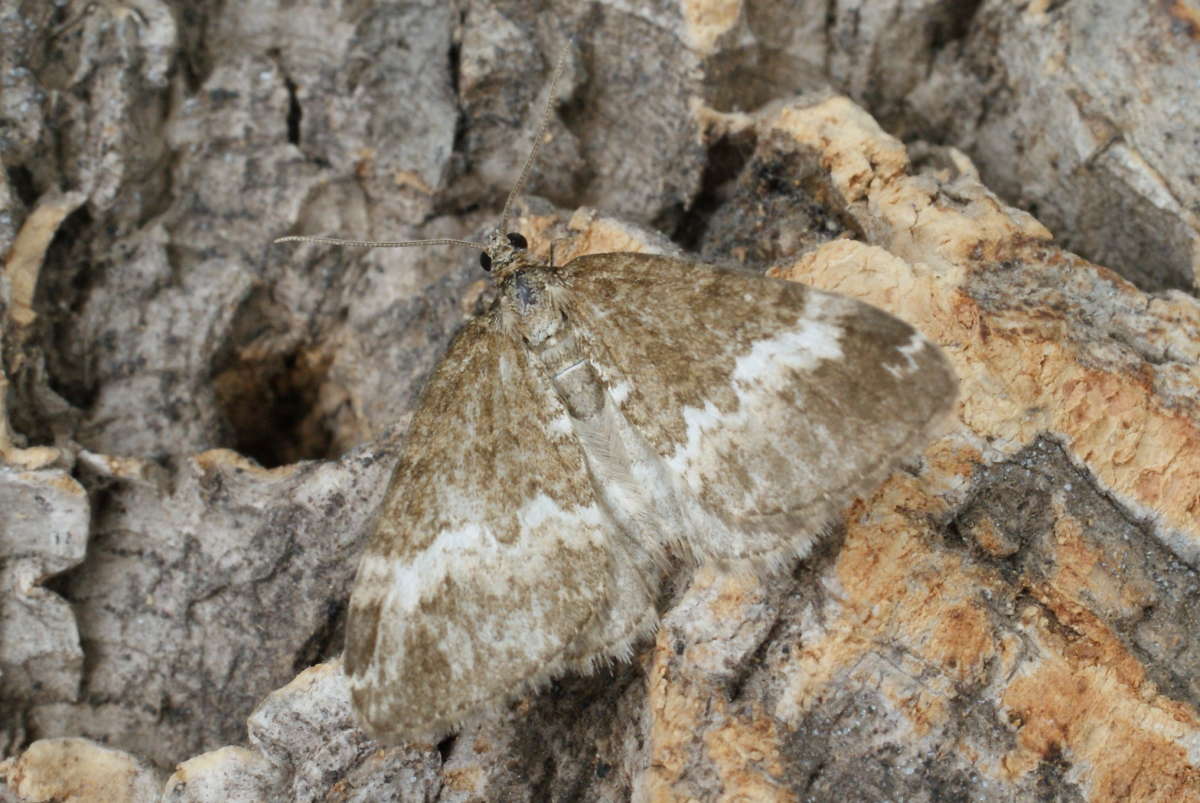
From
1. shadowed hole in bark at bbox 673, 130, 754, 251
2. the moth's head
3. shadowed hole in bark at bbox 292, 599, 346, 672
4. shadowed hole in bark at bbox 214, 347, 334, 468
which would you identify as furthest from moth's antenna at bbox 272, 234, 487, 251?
shadowed hole in bark at bbox 292, 599, 346, 672

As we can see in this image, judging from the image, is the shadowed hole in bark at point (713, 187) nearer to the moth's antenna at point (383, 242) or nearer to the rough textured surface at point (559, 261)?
the rough textured surface at point (559, 261)

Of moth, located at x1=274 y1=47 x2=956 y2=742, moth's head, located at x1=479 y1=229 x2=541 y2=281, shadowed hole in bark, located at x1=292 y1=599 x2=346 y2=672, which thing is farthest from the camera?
moth's head, located at x1=479 y1=229 x2=541 y2=281

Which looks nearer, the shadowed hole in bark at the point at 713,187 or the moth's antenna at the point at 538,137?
the moth's antenna at the point at 538,137

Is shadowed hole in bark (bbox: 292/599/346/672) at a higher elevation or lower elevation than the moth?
lower

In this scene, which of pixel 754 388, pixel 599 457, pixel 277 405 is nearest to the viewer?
pixel 754 388

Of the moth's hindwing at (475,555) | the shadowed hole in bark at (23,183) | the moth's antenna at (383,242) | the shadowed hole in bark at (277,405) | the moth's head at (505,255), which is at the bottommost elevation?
the shadowed hole in bark at (277,405)

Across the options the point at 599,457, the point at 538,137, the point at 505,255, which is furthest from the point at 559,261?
the point at 599,457

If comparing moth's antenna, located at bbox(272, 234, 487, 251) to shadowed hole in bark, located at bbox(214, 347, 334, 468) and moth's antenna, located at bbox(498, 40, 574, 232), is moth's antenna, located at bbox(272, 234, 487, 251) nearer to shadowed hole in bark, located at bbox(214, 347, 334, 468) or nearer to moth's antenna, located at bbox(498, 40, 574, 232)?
moth's antenna, located at bbox(498, 40, 574, 232)

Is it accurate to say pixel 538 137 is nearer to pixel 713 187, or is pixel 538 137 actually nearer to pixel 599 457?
pixel 713 187

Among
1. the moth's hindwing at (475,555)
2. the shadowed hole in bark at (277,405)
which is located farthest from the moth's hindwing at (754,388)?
the shadowed hole in bark at (277,405)
